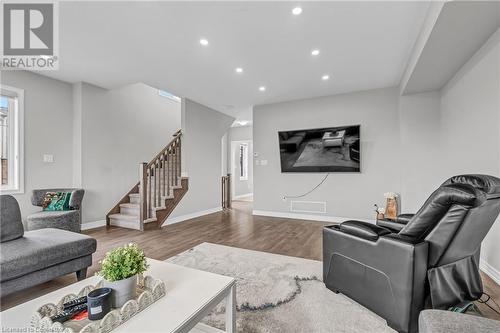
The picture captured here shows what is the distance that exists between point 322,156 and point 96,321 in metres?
4.67

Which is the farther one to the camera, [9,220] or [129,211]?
[129,211]

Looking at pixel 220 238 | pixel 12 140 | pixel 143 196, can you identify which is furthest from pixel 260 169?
pixel 12 140

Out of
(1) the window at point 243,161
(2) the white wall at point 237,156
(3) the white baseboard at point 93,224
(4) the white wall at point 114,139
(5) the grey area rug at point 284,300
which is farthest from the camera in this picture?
(1) the window at point 243,161

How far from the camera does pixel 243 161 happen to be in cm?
1034

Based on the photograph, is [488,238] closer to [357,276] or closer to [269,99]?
[357,276]

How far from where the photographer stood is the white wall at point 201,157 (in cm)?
523

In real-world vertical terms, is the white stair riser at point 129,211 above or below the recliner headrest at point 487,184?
below

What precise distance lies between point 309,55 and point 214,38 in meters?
1.35

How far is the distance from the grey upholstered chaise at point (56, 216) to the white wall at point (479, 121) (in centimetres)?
537

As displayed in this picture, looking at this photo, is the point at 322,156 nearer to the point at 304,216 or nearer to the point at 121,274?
the point at 304,216

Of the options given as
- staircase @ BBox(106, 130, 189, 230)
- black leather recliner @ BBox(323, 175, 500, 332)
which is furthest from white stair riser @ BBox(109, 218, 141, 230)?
black leather recliner @ BBox(323, 175, 500, 332)

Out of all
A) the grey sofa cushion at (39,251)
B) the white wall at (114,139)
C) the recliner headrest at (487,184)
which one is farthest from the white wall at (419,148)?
the white wall at (114,139)

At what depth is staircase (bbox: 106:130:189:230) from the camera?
4.37 metres

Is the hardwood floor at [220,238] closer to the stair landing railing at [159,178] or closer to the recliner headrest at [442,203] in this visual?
the stair landing railing at [159,178]
